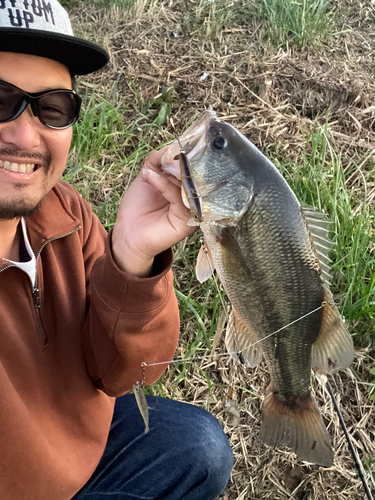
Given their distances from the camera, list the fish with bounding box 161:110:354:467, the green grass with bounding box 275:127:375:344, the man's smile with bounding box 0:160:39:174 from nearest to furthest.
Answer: the fish with bounding box 161:110:354:467
the man's smile with bounding box 0:160:39:174
the green grass with bounding box 275:127:375:344

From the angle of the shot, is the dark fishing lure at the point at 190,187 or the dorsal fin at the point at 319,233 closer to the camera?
the dark fishing lure at the point at 190,187

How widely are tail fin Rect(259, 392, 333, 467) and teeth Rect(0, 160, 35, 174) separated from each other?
1.45 m

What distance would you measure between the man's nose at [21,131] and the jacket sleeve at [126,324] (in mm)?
549

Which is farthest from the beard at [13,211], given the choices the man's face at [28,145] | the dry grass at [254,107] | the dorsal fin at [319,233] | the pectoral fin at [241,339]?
the dry grass at [254,107]

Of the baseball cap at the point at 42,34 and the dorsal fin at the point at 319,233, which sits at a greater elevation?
the baseball cap at the point at 42,34

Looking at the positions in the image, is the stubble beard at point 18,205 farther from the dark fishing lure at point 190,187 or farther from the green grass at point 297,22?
the green grass at point 297,22

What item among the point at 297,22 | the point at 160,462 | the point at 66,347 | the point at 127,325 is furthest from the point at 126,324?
the point at 297,22

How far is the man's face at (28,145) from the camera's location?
1.70 metres

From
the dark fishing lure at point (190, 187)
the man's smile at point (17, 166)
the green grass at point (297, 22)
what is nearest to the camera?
the dark fishing lure at point (190, 187)

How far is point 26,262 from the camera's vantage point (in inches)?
70.0

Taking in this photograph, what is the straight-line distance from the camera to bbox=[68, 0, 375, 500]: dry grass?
260 cm

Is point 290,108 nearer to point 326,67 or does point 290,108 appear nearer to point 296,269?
point 326,67

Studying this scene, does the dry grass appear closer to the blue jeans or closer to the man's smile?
the blue jeans

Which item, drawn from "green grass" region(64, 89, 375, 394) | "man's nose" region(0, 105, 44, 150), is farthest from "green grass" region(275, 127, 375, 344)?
"man's nose" region(0, 105, 44, 150)
